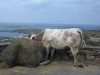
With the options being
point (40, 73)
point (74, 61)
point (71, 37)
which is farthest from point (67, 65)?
point (40, 73)

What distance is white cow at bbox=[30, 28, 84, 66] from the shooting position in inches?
434

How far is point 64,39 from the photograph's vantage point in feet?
37.0

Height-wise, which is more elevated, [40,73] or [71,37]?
[71,37]

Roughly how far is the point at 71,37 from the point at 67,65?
1173mm

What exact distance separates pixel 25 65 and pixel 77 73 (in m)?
2.31

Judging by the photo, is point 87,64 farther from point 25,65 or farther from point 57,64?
point 25,65

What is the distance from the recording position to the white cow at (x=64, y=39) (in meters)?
11.0

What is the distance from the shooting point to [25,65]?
1066 cm

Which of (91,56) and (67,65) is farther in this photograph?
(91,56)

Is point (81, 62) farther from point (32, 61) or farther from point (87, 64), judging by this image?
point (32, 61)

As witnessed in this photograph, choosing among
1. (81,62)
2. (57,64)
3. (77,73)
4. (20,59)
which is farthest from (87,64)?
(20,59)

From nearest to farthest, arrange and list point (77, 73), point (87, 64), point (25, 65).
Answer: point (77, 73), point (25, 65), point (87, 64)

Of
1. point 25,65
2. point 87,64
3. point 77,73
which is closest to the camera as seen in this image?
point 77,73

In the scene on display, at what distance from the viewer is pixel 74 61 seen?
11195 mm
